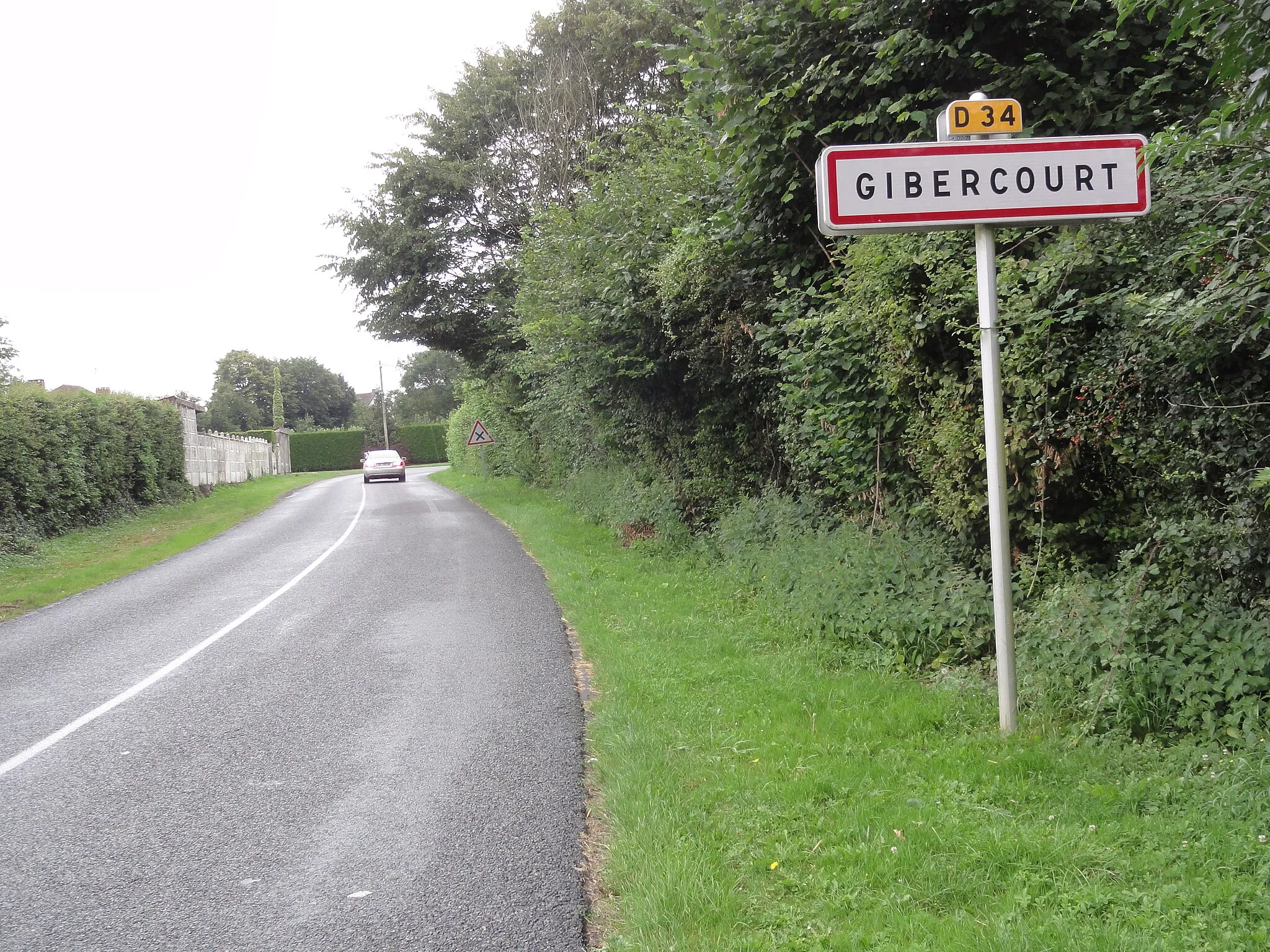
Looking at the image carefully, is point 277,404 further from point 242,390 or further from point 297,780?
point 297,780

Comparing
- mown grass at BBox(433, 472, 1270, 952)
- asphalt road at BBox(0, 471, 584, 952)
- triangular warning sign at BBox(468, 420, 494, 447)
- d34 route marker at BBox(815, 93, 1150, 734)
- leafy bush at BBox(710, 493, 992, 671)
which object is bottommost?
asphalt road at BBox(0, 471, 584, 952)

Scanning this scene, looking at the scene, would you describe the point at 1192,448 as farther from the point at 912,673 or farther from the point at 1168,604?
the point at 912,673

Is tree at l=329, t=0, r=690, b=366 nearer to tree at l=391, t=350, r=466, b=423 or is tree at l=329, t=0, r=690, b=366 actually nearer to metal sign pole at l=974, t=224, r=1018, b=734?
metal sign pole at l=974, t=224, r=1018, b=734

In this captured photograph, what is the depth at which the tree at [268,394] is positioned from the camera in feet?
300

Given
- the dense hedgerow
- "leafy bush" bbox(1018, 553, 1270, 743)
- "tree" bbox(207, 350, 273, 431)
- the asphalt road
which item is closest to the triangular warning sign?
the dense hedgerow

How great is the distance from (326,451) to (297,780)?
221 ft

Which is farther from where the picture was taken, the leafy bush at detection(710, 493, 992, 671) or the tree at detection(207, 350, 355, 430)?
the tree at detection(207, 350, 355, 430)

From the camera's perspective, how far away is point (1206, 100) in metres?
6.51

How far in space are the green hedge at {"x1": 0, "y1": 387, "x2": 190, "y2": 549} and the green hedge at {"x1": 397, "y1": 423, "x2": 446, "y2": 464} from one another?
4848cm

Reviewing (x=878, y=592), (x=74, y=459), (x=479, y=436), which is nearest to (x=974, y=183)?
(x=878, y=592)

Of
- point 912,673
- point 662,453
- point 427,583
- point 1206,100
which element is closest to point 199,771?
point 912,673

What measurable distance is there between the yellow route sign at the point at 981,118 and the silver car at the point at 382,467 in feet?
121

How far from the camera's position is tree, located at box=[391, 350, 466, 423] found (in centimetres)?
9319

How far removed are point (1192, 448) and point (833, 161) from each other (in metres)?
2.40
